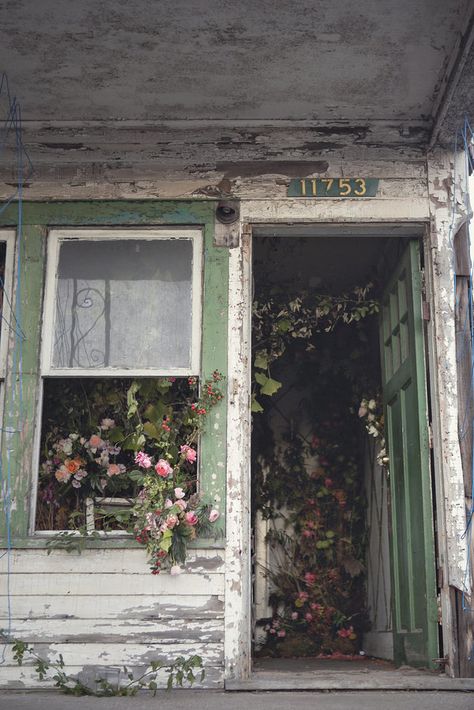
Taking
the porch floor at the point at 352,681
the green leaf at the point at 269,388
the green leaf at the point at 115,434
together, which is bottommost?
the porch floor at the point at 352,681

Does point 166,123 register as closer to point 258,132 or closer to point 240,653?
point 258,132

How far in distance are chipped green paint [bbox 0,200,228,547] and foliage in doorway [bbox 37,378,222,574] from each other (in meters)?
0.09

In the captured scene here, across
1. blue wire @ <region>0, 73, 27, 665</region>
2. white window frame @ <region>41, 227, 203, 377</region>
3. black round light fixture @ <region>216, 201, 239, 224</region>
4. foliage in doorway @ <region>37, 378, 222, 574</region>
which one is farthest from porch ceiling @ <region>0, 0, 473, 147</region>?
foliage in doorway @ <region>37, 378, 222, 574</region>

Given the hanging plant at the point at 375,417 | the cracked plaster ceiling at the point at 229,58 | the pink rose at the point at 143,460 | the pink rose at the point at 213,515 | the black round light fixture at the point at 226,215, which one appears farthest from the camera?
the hanging plant at the point at 375,417

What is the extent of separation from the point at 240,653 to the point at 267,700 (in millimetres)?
382

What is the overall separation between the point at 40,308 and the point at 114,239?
0.53 meters

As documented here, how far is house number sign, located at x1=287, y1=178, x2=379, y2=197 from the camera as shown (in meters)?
4.45

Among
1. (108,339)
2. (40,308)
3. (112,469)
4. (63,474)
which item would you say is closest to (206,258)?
(108,339)

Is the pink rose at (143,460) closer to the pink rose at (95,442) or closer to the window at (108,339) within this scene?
the window at (108,339)

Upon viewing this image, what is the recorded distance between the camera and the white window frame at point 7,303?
14.2 feet

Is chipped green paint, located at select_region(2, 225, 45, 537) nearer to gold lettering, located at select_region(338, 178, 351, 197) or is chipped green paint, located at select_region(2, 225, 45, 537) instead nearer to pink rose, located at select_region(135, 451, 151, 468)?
pink rose, located at select_region(135, 451, 151, 468)

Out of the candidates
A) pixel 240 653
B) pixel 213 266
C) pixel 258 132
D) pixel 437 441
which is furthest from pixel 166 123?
pixel 240 653

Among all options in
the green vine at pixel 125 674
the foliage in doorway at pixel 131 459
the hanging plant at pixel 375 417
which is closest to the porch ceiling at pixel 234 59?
the foliage in doorway at pixel 131 459

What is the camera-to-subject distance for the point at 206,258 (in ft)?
14.4
